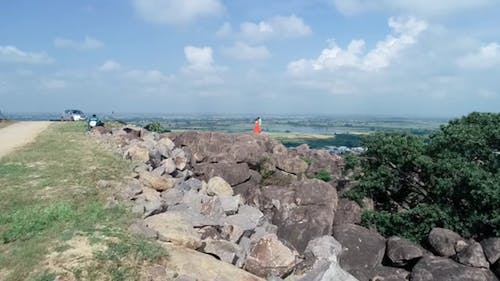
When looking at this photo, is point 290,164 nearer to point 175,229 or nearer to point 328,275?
point 175,229

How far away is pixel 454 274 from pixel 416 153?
9644 millimetres

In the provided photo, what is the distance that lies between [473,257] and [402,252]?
9.01 feet

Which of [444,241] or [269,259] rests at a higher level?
[269,259]

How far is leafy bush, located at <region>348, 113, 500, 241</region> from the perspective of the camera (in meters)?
21.6

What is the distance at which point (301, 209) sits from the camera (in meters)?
22.7

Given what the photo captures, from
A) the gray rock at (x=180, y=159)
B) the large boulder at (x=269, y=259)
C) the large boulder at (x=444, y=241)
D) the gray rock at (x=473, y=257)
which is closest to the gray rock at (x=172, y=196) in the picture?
the large boulder at (x=269, y=259)

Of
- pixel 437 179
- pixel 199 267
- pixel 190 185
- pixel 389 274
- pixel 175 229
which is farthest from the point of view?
pixel 437 179

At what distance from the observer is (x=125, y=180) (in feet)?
62.1

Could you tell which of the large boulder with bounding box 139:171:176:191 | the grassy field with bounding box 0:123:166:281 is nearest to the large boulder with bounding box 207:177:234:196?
the large boulder with bounding box 139:171:176:191

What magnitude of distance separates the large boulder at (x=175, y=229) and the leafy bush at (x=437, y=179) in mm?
12498

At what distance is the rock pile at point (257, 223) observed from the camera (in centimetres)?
1334

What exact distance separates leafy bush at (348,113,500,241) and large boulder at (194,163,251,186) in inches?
251

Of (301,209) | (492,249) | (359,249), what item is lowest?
(359,249)

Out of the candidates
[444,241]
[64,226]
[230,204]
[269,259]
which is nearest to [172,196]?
[230,204]
